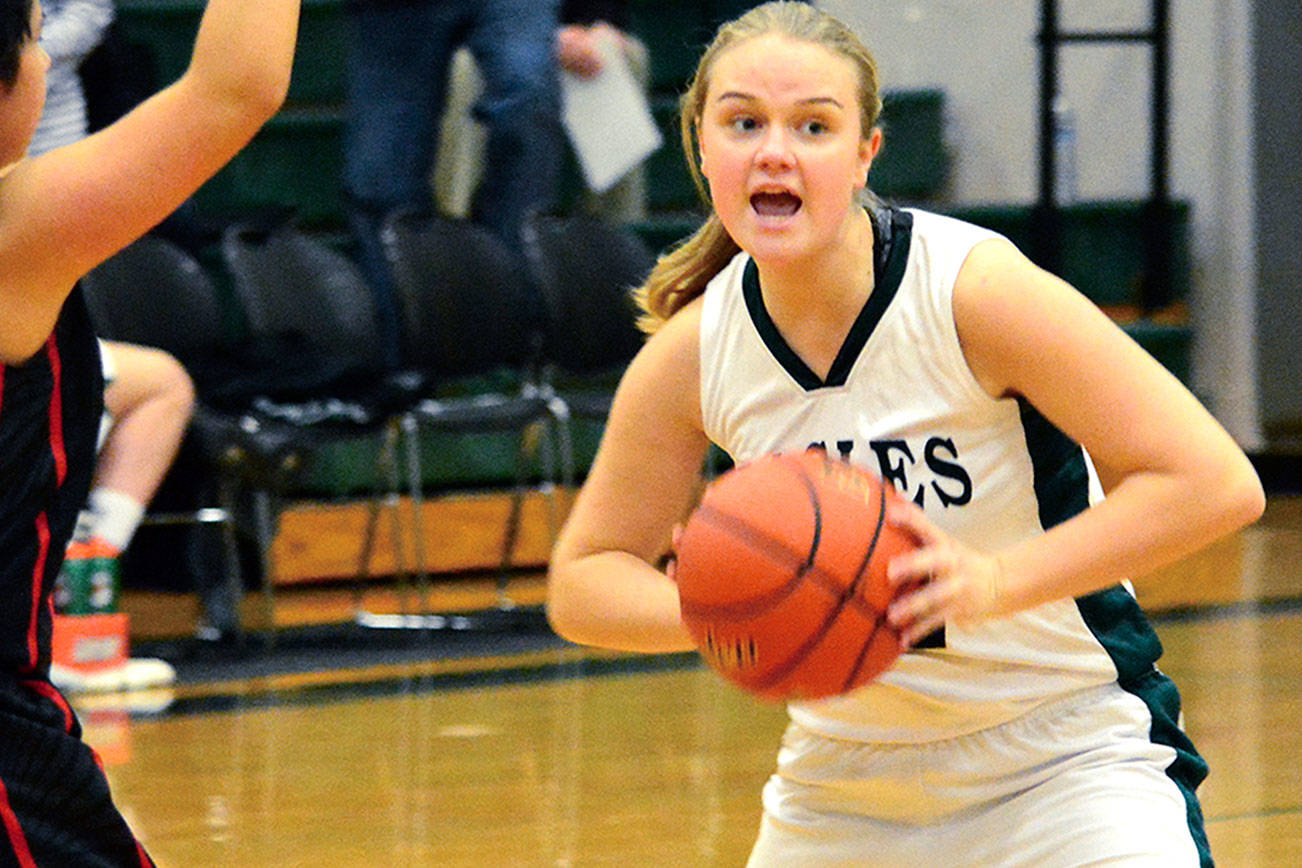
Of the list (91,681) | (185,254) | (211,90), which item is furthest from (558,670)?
(211,90)

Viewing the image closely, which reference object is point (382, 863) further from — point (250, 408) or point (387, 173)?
point (387, 173)

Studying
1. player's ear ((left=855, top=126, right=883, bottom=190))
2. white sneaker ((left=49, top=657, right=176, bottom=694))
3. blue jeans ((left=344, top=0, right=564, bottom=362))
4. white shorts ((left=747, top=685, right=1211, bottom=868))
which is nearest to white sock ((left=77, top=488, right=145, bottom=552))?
white sneaker ((left=49, top=657, right=176, bottom=694))

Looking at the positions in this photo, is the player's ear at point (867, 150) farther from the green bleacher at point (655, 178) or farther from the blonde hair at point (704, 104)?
the green bleacher at point (655, 178)

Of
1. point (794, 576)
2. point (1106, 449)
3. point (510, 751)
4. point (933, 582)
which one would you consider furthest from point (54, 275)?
point (510, 751)

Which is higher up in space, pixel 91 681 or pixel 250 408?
pixel 250 408

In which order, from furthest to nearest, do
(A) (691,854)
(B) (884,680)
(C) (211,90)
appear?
(A) (691,854) < (B) (884,680) < (C) (211,90)

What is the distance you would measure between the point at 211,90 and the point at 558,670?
3192 millimetres

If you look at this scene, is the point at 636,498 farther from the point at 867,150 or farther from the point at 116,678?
the point at 116,678

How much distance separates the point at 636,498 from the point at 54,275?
723mm

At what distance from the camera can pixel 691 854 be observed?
311 cm

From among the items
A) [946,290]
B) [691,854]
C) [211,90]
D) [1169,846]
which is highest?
[211,90]

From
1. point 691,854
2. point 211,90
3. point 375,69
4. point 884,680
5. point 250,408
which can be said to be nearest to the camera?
point 211,90

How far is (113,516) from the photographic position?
4.65m

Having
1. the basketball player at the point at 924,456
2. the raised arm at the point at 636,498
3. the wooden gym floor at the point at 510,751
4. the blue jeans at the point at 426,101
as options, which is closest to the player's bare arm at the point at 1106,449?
the basketball player at the point at 924,456
